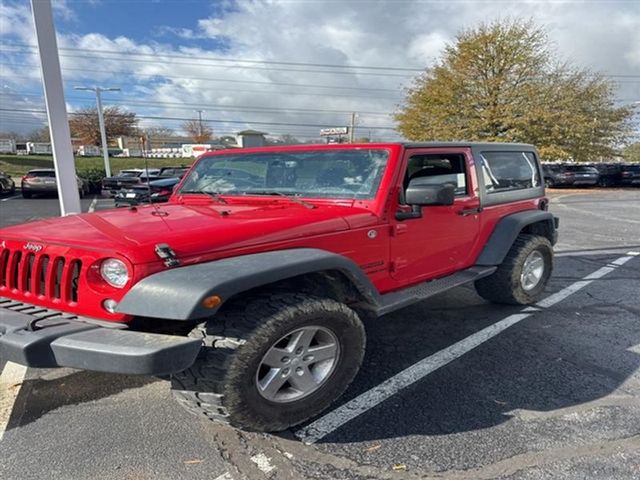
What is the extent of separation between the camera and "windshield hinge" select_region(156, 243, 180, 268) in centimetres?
211

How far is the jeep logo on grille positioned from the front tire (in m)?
1.01

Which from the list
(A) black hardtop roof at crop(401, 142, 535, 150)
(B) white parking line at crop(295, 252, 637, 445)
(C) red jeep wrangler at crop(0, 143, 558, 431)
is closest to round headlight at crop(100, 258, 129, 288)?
(C) red jeep wrangler at crop(0, 143, 558, 431)

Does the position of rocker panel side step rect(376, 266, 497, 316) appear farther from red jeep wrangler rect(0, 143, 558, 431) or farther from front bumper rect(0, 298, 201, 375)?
front bumper rect(0, 298, 201, 375)

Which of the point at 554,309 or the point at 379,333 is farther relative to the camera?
the point at 554,309

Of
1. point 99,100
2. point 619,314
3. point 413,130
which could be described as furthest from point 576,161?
point 99,100

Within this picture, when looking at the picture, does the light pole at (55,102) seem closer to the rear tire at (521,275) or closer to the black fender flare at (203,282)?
the black fender flare at (203,282)

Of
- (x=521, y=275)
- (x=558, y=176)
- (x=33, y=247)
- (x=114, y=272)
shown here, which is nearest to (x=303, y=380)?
(x=114, y=272)

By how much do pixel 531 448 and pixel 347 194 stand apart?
74.6 inches

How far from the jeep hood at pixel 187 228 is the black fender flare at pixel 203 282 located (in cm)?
13

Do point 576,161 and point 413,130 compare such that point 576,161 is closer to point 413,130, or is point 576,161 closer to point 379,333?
point 413,130

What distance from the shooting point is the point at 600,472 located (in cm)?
213

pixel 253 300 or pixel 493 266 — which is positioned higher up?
pixel 253 300

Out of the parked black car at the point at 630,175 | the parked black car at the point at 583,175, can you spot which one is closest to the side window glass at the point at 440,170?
the parked black car at the point at 583,175

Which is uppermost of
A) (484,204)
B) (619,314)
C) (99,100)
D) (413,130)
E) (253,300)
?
(99,100)
